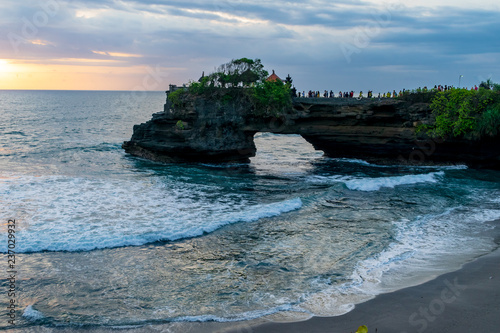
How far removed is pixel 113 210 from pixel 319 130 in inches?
702

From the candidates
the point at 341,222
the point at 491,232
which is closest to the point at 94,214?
the point at 341,222

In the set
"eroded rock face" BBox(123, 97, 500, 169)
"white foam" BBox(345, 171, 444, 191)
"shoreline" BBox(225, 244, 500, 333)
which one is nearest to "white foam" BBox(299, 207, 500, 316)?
"shoreline" BBox(225, 244, 500, 333)

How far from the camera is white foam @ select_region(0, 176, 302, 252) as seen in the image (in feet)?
47.9

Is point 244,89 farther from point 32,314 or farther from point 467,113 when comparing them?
point 32,314

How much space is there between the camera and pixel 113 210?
59.3 feet

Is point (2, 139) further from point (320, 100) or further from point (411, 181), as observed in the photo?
point (411, 181)

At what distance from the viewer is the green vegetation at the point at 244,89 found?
99.4 feet

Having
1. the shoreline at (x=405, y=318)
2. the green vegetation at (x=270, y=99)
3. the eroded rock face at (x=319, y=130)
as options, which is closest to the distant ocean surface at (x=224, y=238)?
the shoreline at (x=405, y=318)

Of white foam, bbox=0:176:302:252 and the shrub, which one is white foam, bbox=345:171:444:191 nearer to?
the shrub

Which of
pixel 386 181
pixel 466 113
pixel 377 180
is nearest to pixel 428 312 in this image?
pixel 377 180

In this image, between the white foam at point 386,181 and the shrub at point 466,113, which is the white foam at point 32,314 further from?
the shrub at point 466,113

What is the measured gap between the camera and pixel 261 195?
21875 mm

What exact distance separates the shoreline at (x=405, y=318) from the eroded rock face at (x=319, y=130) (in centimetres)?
2079

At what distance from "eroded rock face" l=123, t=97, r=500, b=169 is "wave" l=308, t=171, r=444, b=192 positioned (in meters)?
3.67
